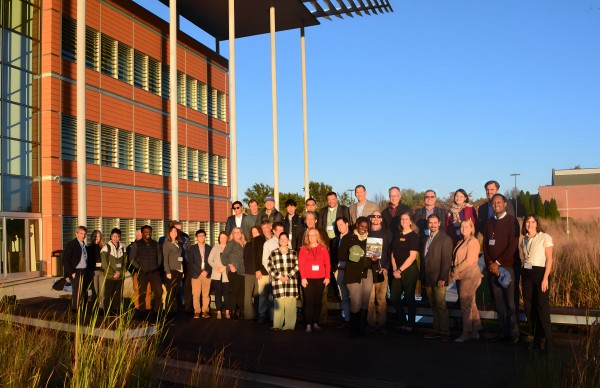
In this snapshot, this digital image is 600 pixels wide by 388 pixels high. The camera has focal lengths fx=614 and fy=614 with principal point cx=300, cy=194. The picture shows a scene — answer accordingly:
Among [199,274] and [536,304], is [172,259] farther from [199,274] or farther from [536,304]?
[536,304]

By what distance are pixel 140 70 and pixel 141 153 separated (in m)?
3.84

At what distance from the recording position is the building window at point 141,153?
27.9 metres

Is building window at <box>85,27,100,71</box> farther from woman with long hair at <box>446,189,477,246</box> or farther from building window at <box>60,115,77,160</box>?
woman with long hair at <box>446,189,477,246</box>

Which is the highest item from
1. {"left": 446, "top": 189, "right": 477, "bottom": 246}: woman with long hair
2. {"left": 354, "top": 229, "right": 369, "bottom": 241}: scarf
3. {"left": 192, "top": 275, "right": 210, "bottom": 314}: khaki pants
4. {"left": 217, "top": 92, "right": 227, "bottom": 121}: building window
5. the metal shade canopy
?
the metal shade canopy

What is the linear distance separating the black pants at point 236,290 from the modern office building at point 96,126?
38.4ft

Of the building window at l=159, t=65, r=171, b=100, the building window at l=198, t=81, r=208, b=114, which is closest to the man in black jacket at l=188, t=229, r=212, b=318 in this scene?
the building window at l=159, t=65, r=171, b=100

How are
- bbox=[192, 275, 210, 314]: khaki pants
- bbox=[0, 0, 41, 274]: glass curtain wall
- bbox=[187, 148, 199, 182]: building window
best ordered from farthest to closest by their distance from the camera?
bbox=[187, 148, 199, 182]: building window, bbox=[0, 0, 41, 274]: glass curtain wall, bbox=[192, 275, 210, 314]: khaki pants

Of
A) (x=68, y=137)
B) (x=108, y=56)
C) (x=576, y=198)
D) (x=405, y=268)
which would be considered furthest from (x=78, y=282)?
(x=576, y=198)

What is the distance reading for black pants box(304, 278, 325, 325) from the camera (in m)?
10.4

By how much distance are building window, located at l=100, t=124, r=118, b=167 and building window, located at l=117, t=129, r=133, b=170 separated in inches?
15.4

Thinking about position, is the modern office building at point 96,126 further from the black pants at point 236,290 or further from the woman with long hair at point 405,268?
the woman with long hair at point 405,268

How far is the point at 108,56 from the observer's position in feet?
85.5

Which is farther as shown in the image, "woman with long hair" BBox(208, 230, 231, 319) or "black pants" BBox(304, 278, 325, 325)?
"woman with long hair" BBox(208, 230, 231, 319)

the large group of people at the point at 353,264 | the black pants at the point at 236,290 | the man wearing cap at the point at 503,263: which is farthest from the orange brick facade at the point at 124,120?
the man wearing cap at the point at 503,263
